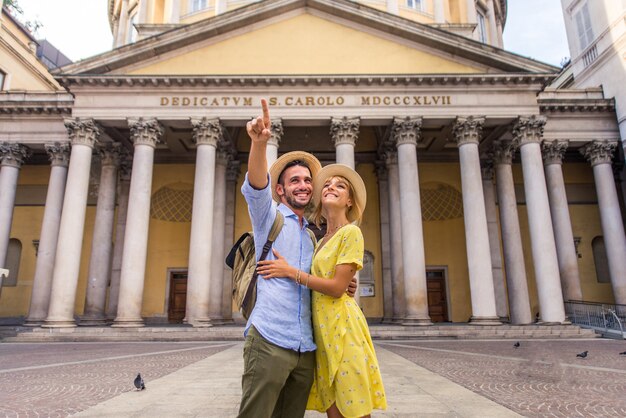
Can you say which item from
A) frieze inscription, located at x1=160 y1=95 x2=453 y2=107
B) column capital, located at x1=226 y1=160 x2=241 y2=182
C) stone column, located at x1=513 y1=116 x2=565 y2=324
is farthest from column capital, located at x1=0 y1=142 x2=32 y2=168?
stone column, located at x1=513 y1=116 x2=565 y2=324

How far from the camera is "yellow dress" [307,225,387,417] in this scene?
2.17 m

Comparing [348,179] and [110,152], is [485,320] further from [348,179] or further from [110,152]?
[110,152]

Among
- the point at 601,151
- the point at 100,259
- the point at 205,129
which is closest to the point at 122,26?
the point at 205,129

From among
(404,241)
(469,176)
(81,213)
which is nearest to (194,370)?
(404,241)

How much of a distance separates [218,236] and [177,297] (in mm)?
5212

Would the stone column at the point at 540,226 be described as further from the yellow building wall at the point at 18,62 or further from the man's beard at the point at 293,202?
the yellow building wall at the point at 18,62

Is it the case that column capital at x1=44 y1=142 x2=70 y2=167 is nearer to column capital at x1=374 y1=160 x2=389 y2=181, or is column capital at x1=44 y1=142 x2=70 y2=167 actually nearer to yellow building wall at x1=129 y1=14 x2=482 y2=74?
yellow building wall at x1=129 y1=14 x2=482 y2=74

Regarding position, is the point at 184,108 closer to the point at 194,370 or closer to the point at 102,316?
the point at 102,316

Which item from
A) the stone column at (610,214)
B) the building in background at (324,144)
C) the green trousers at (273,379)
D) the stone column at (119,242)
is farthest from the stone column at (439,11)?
the green trousers at (273,379)

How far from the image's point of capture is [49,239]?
18.3 metres

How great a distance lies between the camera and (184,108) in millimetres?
17562

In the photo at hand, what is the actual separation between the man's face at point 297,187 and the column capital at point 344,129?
1488 centimetres

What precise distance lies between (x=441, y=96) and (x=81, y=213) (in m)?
15.6

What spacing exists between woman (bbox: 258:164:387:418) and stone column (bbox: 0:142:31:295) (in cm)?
2173
